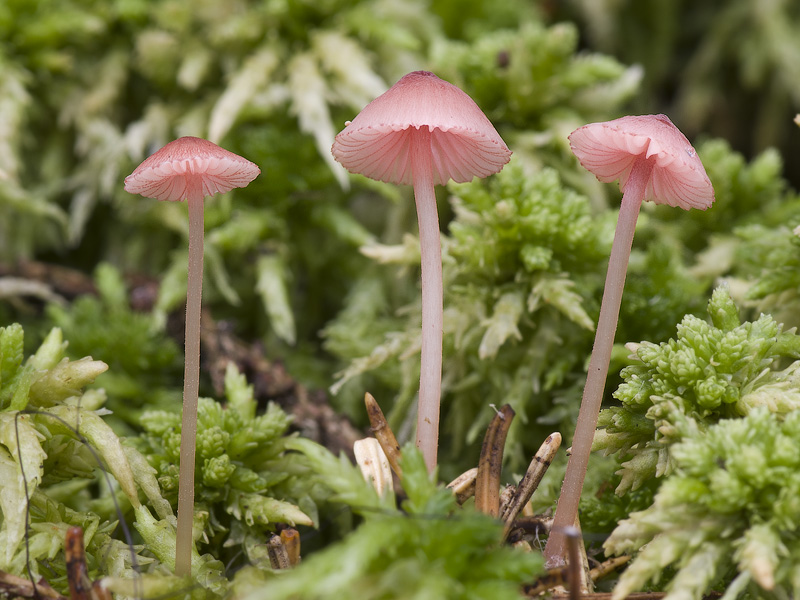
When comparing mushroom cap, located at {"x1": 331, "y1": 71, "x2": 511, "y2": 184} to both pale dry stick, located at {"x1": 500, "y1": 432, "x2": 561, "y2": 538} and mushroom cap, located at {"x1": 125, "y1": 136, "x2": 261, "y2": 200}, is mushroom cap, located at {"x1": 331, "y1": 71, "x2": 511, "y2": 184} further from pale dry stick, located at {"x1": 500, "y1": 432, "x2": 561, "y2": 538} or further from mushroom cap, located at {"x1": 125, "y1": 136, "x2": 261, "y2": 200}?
pale dry stick, located at {"x1": 500, "y1": 432, "x2": 561, "y2": 538}

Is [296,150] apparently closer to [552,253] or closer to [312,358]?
[312,358]

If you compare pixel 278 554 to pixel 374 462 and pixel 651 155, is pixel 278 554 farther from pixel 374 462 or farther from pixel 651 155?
pixel 651 155

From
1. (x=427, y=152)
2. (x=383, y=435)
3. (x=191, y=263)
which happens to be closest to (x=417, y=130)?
(x=427, y=152)

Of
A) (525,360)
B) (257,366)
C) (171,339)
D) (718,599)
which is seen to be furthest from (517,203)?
(171,339)

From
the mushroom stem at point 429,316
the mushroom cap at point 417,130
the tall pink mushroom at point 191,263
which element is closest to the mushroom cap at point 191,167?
the tall pink mushroom at point 191,263

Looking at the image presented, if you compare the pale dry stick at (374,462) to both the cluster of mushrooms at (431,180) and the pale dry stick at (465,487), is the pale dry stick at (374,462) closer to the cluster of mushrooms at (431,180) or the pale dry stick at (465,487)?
the cluster of mushrooms at (431,180)
